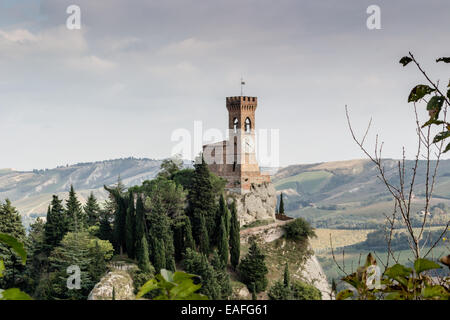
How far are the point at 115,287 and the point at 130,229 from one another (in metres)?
6.79

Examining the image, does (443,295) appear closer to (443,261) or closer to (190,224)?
(443,261)

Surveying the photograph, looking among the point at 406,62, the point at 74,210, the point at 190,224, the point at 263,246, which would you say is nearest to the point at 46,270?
the point at 74,210

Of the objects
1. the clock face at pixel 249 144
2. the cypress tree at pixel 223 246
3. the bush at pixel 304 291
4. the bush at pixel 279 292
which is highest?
the clock face at pixel 249 144

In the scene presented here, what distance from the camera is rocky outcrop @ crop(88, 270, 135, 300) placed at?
3562 cm

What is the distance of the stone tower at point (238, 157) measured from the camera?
54312mm

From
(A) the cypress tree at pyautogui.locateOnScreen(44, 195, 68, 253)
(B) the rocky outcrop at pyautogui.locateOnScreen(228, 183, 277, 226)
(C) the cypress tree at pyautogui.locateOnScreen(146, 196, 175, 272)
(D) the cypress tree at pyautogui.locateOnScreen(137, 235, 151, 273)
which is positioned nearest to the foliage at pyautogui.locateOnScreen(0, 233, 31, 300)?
(D) the cypress tree at pyautogui.locateOnScreen(137, 235, 151, 273)

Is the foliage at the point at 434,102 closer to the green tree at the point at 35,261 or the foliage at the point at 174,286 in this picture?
the foliage at the point at 174,286

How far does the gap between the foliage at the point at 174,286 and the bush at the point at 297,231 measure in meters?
52.0

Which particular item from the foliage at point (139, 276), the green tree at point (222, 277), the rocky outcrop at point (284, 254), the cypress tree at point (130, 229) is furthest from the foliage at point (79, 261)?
the rocky outcrop at point (284, 254)

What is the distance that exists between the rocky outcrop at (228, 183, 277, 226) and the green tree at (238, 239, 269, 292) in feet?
25.0

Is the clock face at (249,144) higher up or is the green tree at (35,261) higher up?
the clock face at (249,144)

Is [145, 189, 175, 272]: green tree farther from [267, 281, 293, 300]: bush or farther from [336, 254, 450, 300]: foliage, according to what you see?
[336, 254, 450, 300]: foliage
